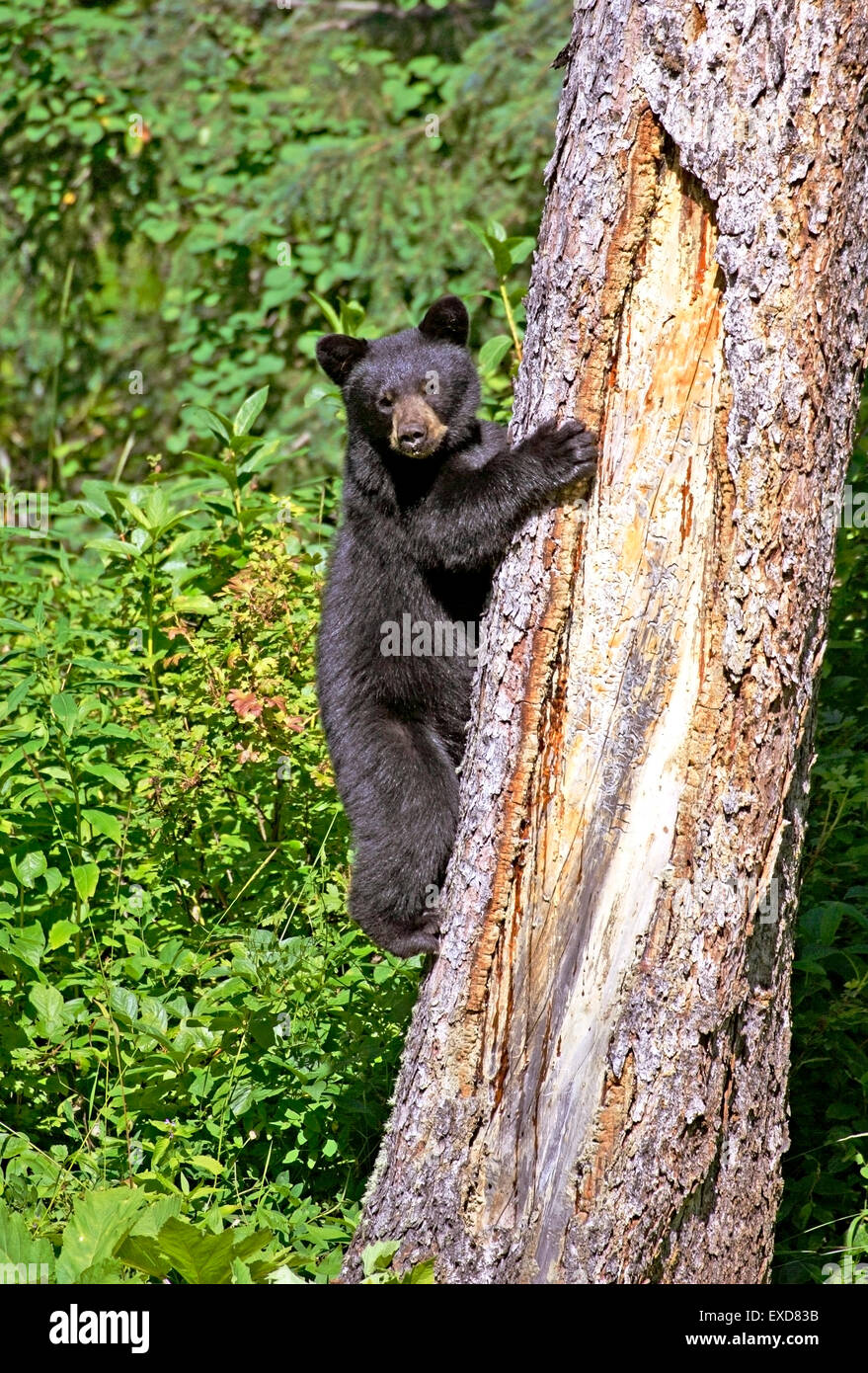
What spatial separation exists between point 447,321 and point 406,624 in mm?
1177

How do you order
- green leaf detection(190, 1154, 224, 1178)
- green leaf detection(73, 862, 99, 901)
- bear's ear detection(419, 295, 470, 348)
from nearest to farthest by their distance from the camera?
green leaf detection(190, 1154, 224, 1178) < green leaf detection(73, 862, 99, 901) < bear's ear detection(419, 295, 470, 348)

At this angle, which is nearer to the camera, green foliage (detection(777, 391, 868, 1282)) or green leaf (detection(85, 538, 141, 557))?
green foliage (detection(777, 391, 868, 1282))

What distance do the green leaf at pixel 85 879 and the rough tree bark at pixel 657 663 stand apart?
1485mm

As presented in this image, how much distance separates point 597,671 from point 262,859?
2.13m

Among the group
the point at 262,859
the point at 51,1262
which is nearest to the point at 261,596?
the point at 262,859

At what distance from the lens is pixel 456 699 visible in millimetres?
4129

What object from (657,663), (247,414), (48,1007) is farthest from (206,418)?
(657,663)

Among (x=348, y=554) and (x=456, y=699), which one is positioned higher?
(x=348, y=554)

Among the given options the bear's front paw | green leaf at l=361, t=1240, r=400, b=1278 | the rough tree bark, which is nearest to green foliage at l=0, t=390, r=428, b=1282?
green leaf at l=361, t=1240, r=400, b=1278

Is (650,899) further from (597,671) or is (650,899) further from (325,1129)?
(325,1129)

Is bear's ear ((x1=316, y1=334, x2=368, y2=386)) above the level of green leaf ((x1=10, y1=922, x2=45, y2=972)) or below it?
above

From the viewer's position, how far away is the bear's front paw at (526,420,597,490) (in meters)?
3.04

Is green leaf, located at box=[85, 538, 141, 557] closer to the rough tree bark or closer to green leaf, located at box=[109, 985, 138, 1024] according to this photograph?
green leaf, located at box=[109, 985, 138, 1024]

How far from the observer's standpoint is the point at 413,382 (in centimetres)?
441
